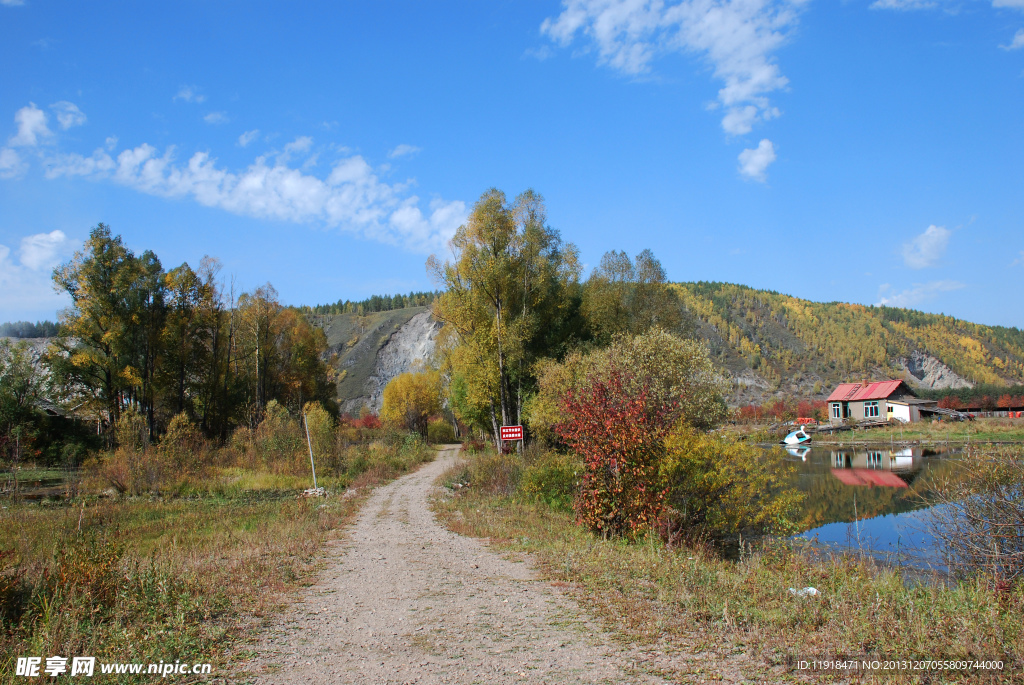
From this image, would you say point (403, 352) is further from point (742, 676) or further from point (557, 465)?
point (742, 676)

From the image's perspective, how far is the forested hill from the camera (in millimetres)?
136000

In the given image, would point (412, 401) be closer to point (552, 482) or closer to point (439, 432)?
point (439, 432)

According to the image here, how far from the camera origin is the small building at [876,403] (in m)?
70.7

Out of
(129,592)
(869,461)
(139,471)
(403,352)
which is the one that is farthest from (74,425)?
(403,352)

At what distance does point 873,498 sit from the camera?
2364cm

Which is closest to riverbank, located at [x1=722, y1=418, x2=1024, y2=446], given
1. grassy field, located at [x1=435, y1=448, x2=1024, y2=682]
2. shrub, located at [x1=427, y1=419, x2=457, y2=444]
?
shrub, located at [x1=427, y1=419, x2=457, y2=444]

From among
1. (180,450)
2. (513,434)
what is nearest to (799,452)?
(513,434)

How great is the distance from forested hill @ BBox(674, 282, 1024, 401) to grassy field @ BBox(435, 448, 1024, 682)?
118m

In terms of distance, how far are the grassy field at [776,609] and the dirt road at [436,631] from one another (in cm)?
61

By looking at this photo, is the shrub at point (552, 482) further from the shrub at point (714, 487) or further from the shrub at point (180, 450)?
the shrub at point (180, 450)

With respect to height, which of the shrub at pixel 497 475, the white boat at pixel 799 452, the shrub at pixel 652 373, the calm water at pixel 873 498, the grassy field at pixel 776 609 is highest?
the shrub at pixel 652 373

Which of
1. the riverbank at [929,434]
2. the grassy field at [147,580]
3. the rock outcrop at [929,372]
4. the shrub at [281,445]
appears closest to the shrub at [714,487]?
the grassy field at [147,580]

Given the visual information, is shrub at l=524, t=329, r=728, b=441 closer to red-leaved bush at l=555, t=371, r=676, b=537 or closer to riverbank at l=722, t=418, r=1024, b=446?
red-leaved bush at l=555, t=371, r=676, b=537

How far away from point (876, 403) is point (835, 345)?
8380cm
